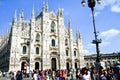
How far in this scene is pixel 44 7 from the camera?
137 feet

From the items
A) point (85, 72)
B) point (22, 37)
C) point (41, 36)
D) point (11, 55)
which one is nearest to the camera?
point (85, 72)

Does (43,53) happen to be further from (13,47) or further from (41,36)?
(13,47)

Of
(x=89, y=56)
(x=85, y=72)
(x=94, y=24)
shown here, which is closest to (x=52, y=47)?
(x=89, y=56)

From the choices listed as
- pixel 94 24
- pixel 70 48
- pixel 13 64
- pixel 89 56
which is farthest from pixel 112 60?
pixel 94 24

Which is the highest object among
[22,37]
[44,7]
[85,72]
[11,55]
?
[44,7]

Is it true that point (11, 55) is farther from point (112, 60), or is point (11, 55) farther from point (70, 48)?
point (112, 60)

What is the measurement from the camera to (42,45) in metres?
39.3

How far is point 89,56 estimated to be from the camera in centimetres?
5859

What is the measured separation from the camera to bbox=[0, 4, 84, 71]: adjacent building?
36281 millimetres

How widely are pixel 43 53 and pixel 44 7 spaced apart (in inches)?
394

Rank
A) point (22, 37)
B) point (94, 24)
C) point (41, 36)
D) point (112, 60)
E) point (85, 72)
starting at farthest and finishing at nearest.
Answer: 1. point (112, 60)
2. point (41, 36)
3. point (22, 37)
4. point (94, 24)
5. point (85, 72)

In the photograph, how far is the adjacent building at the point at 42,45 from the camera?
119 ft

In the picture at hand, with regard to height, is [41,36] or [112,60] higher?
[41,36]

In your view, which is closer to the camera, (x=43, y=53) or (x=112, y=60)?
(x=43, y=53)
